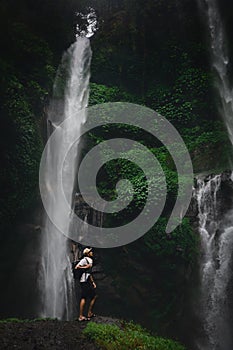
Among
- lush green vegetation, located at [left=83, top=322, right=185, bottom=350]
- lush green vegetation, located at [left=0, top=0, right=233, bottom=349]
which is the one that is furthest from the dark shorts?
lush green vegetation, located at [left=0, top=0, right=233, bottom=349]

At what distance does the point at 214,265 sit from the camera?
10.8m

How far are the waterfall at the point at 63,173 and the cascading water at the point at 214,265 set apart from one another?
4.55 metres

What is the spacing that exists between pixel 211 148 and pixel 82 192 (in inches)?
241

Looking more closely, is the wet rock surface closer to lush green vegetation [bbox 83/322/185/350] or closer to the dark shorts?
lush green vegetation [bbox 83/322/185/350]

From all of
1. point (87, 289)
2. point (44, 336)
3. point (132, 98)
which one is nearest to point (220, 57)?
point (132, 98)

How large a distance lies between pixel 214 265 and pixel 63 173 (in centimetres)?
717

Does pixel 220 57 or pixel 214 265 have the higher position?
pixel 220 57

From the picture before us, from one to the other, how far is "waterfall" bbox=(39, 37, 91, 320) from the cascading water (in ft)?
14.9

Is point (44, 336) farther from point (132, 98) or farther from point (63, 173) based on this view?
point (132, 98)

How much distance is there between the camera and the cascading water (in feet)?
32.7

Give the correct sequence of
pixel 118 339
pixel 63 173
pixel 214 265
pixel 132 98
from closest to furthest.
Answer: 1. pixel 118 339
2. pixel 214 265
3. pixel 63 173
4. pixel 132 98

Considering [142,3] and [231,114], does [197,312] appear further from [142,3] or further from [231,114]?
[142,3]

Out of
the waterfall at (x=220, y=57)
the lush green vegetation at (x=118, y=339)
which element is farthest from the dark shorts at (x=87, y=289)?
the waterfall at (x=220, y=57)

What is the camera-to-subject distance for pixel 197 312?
1055 centimetres
